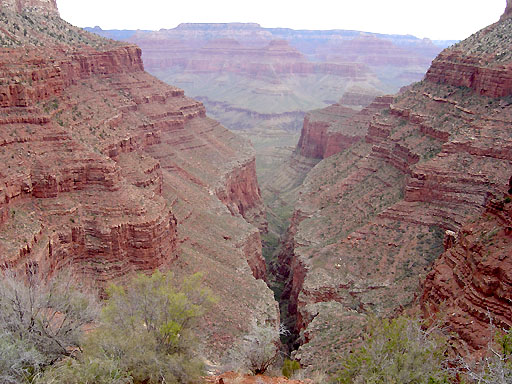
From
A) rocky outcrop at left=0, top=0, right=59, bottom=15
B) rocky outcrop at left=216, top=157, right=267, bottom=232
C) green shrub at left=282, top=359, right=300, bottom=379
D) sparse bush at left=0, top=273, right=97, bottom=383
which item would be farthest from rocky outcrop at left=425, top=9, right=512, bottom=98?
rocky outcrop at left=0, top=0, right=59, bottom=15

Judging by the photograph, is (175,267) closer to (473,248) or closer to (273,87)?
(473,248)

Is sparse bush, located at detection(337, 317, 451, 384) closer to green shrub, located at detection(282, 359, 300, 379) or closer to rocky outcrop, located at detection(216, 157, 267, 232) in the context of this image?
green shrub, located at detection(282, 359, 300, 379)

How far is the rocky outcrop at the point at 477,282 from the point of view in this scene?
1527 centimetres

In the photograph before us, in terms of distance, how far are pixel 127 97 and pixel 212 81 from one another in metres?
150

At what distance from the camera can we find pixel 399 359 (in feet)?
43.6

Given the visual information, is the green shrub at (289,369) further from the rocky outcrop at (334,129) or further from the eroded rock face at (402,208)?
the rocky outcrop at (334,129)

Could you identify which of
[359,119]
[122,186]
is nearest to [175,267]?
[122,186]

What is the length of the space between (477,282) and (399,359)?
18.3 ft

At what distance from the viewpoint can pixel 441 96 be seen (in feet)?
150

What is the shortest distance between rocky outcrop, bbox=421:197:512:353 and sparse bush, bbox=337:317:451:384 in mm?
1717

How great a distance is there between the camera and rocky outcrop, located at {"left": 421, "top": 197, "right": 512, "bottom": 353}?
15275 millimetres

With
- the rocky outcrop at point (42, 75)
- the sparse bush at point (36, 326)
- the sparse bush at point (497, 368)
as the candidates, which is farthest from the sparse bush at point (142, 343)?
the rocky outcrop at point (42, 75)

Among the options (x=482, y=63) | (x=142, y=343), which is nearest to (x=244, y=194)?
(x=482, y=63)

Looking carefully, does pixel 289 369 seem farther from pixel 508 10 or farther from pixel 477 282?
pixel 508 10
